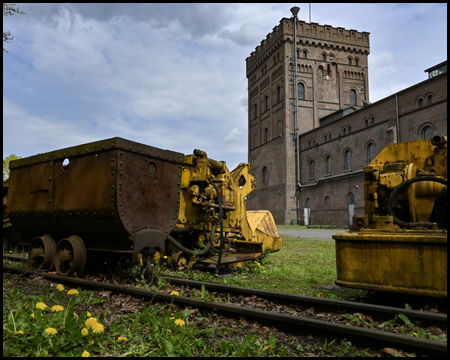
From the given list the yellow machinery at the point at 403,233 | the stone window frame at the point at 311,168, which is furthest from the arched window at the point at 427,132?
the yellow machinery at the point at 403,233

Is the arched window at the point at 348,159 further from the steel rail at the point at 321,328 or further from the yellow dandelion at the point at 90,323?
the yellow dandelion at the point at 90,323

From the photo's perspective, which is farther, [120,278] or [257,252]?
[257,252]

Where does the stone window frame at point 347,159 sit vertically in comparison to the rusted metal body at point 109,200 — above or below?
above

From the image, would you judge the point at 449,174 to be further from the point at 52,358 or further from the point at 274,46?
the point at 274,46

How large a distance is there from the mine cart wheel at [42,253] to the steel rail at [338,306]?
2.22 metres

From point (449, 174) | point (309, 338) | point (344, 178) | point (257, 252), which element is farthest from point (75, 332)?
point (344, 178)

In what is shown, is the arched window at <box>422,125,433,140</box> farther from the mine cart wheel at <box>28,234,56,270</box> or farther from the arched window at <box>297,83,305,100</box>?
the mine cart wheel at <box>28,234,56,270</box>

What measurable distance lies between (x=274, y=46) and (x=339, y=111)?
13.2m

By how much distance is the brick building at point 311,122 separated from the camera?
37531 millimetres

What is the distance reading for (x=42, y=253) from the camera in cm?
558

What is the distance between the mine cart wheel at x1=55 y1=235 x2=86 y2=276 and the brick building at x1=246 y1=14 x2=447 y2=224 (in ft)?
110

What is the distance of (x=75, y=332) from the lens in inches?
104

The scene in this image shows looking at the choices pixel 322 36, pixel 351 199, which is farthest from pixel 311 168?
pixel 322 36

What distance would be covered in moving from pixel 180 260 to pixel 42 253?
224 cm
